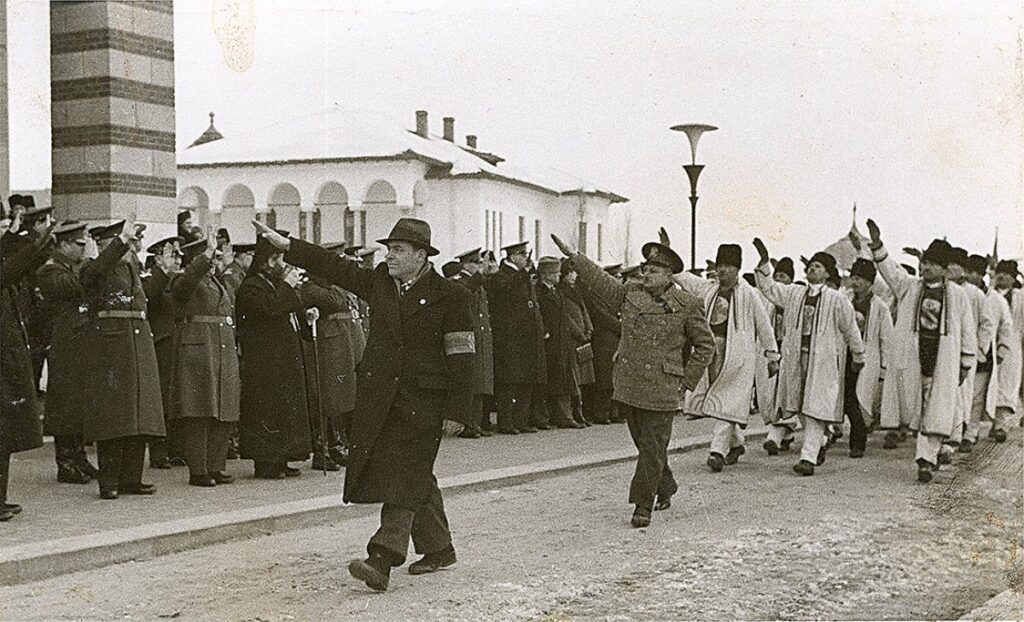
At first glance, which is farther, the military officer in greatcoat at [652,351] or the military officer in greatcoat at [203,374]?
the military officer in greatcoat at [203,374]

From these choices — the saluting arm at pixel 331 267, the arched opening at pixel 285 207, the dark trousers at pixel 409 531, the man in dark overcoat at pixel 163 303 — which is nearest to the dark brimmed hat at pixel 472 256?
the man in dark overcoat at pixel 163 303

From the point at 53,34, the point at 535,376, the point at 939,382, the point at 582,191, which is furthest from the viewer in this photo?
the point at 582,191

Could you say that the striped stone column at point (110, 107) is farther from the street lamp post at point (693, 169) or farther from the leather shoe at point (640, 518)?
the leather shoe at point (640, 518)

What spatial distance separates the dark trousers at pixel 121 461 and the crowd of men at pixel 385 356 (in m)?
0.03

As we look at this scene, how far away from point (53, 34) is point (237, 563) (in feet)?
29.8

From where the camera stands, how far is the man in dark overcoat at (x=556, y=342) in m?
16.2

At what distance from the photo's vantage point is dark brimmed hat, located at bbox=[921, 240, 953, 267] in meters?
11.8

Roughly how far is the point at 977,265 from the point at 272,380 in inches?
353

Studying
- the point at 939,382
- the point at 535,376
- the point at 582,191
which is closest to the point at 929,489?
the point at 939,382

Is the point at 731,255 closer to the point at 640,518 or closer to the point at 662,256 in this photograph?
the point at 662,256

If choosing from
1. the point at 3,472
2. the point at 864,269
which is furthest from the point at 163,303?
the point at 864,269

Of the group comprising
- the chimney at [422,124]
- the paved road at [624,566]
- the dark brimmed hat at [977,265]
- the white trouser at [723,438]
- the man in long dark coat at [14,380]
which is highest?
the chimney at [422,124]

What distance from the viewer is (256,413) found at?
429 inches

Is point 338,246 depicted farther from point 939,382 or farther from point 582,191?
point 582,191
